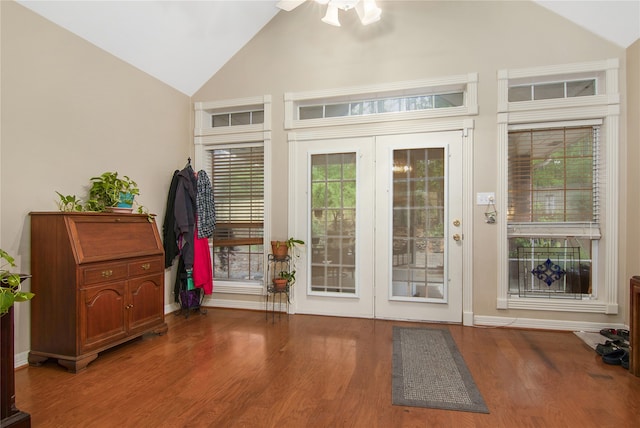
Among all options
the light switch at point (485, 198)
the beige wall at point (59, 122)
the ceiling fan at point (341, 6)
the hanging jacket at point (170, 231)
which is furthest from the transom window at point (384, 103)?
the beige wall at point (59, 122)

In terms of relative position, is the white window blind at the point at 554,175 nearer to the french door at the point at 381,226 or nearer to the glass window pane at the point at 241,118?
the french door at the point at 381,226

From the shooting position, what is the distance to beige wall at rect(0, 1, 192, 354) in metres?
2.39

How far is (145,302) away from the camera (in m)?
2.95

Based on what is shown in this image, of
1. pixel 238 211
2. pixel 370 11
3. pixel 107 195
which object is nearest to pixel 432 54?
pixel 370 11

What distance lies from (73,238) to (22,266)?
0.49 m

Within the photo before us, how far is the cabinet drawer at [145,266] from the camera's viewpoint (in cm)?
283

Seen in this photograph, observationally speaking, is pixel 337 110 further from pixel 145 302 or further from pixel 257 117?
pixel 145 302

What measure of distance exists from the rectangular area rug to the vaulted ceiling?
10.4 ft

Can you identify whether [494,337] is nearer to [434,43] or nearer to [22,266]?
[434,43]

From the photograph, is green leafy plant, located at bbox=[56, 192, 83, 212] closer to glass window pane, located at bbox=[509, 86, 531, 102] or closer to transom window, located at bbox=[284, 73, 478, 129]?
transom window, located at bbox=[284, 73, 478, 129]

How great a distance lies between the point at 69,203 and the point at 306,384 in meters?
2.39

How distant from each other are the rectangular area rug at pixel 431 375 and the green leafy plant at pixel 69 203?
2.75 m

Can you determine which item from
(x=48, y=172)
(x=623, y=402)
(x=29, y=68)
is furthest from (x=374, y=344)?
(x=29, y=68)

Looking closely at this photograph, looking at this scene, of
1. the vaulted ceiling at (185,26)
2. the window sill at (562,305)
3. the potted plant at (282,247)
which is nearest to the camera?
the vaulted ceiling at (185,26)
